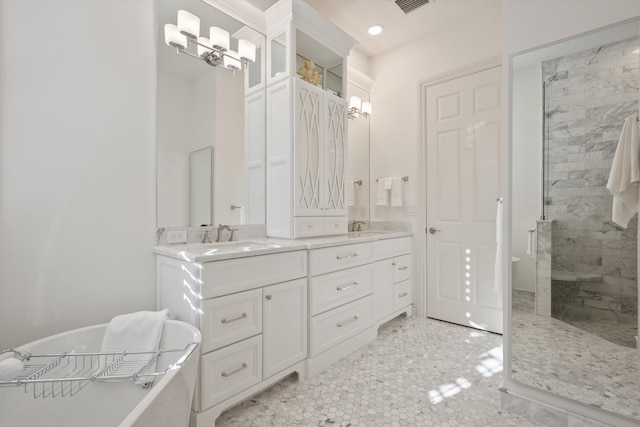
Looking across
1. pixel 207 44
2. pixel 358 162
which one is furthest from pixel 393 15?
pixel 207 44

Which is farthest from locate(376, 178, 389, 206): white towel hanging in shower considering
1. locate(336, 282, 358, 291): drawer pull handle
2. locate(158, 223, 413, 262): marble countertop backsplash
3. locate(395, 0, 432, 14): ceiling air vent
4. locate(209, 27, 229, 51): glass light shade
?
locate(209, 27, 229, 51): glass light shade

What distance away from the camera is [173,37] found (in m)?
1.98

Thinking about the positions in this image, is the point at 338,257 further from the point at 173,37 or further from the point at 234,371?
the point at 173,37

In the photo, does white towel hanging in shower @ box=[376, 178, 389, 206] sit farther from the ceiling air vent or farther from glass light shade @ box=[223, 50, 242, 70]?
glass light shade @ box=[223, 50, 242, 70]

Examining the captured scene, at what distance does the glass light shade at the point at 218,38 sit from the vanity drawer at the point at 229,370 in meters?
1.97

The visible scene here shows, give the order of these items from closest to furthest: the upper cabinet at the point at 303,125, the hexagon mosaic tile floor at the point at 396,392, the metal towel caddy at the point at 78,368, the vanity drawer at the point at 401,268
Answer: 1. the metal towel caddy at the point at 78,368
2. the hexagon mosaic tile floor at the point at 396,392
3. the upper cabinet at the point at 303,125
4. the vanity drawer at the point at 401,268

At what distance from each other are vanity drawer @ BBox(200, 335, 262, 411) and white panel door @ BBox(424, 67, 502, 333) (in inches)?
86.4

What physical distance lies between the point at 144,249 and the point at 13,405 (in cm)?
89

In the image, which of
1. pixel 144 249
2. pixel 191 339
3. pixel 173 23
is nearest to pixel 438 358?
pixel 191 339

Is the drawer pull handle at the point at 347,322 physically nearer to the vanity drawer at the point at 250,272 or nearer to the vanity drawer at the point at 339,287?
the vanity drawer at the point at 339,287

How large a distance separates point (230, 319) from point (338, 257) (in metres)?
0.94

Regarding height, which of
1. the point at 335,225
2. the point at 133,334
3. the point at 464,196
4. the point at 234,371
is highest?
the point at 464,196

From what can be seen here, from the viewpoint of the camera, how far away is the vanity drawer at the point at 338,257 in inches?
82.4

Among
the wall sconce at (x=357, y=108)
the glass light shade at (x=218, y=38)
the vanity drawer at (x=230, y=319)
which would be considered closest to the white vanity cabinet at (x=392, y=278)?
the vanity drawer at (x=230, y=319)
